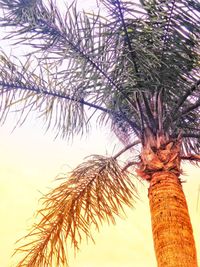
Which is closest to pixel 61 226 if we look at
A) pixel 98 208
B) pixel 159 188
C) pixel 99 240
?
pixel 98 208

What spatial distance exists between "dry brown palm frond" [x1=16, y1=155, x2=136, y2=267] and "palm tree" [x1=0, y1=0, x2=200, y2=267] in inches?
0.5

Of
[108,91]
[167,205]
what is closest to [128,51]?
[108,91]

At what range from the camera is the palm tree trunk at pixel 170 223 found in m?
4.35

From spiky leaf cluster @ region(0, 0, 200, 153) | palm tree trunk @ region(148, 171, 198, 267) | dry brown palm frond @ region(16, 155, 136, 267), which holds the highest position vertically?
spiky leaf cluster @ region(0, 0, 200, 153)

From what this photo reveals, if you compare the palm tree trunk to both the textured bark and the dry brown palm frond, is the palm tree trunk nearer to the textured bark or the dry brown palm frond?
the textured bark

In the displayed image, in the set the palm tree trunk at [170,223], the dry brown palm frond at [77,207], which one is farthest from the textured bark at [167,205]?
the dry brown palm frond at [77,207]

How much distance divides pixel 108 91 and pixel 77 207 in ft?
4.86

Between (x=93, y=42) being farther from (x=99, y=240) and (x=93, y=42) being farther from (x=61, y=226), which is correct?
(x=99, y=240)

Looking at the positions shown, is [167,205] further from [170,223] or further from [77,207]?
[77,207]

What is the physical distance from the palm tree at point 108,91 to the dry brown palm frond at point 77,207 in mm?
13

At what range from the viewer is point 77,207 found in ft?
19.0

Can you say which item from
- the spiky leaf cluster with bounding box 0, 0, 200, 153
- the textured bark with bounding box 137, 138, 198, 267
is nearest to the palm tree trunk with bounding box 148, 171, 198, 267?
the textured bark with bounding box 137, 138, 198, 267

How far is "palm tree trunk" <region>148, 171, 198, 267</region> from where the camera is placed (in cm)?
435

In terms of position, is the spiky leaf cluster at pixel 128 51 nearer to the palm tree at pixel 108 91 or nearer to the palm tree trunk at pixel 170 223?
the palm tree at pixel 108 91
